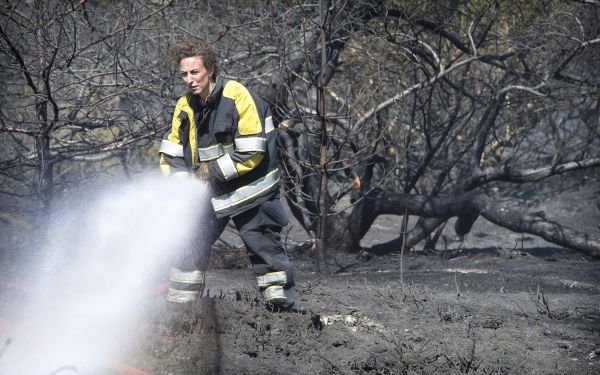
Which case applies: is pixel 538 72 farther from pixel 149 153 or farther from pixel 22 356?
pixel 22 356

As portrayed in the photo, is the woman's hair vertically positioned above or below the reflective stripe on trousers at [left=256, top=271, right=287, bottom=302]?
above

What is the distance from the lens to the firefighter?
4.61 m

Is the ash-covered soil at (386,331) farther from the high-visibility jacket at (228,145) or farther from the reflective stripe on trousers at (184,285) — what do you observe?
the high-visibility jacket at (228,145)

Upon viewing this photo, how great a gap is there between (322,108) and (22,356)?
301 cm

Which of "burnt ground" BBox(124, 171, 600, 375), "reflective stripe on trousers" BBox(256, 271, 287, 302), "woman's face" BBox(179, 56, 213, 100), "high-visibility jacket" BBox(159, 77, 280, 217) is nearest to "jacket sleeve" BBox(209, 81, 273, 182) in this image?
"high-visibility jacket" BBox(159, 77, 280, 217)

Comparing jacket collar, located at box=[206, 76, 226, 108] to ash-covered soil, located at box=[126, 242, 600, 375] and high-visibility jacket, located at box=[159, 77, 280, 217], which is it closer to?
high-visibility jacket, located at box=[159, 77, 280, 217]

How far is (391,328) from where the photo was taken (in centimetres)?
482

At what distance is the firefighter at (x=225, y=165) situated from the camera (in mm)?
4613

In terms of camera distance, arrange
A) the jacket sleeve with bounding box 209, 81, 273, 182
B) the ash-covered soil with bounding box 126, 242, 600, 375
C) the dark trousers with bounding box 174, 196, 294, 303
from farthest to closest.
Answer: the dark trousers with bounding box 174, 196, 294, 303 → the jacket sleeve with bounding box 209, 81, 273, 182 → the ash-covered soil with bounding box 126, 242, 600, 375

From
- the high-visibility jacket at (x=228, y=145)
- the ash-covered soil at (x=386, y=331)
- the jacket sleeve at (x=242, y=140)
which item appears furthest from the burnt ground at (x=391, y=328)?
the jacket sleeve at (x=242, y=140)

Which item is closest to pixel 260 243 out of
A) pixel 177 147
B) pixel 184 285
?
pixel 184 285

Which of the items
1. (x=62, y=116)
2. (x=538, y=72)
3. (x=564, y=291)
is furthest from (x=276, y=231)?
(x=538, y=72)

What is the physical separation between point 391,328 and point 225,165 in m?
1.47

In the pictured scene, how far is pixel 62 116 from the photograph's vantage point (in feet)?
22.8
